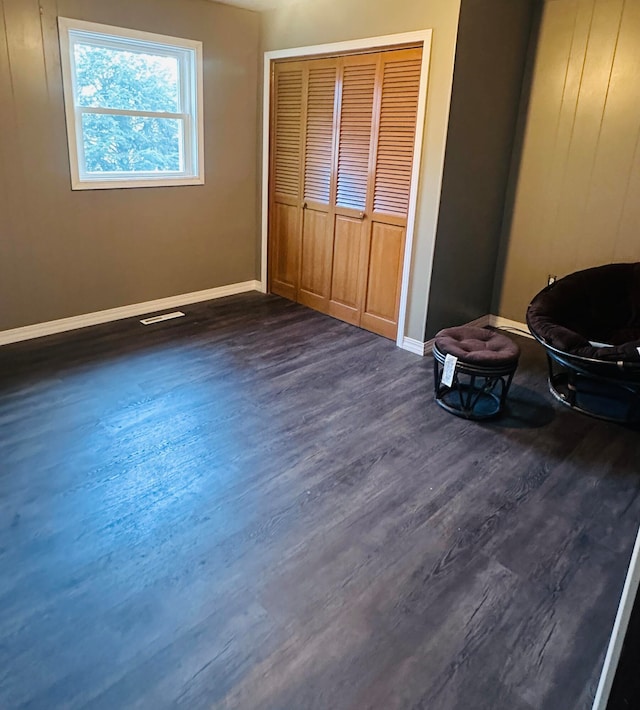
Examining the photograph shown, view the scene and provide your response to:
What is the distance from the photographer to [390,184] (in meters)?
3.99

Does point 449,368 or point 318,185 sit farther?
point 318,185

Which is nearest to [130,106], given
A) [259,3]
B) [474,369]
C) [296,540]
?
[259,3]

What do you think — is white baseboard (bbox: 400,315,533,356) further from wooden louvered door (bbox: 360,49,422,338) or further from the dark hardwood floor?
the dark hardwood floor

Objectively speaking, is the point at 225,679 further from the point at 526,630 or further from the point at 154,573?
the point at 526,630

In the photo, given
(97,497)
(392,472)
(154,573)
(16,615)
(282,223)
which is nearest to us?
(16,615)

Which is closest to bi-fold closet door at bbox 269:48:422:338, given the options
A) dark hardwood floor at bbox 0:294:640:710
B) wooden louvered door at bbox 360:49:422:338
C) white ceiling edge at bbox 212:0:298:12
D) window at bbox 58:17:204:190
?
wooden louvered door at bbox 360:49:422:338

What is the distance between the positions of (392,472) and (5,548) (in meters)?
1.64

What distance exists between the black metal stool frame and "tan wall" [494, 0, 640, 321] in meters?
1.41

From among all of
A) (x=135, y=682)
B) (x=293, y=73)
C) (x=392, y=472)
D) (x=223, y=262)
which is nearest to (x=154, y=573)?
(x=135, y=682)

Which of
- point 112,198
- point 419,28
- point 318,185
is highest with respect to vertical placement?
point 419,28

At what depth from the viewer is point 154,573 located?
2.01 metres

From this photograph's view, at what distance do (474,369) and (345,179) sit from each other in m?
2.02

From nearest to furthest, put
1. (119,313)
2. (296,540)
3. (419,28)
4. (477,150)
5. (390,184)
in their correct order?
(296,540), (419,28), (477,150), (390,184), (119,313)

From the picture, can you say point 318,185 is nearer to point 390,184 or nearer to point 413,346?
point 390,184
